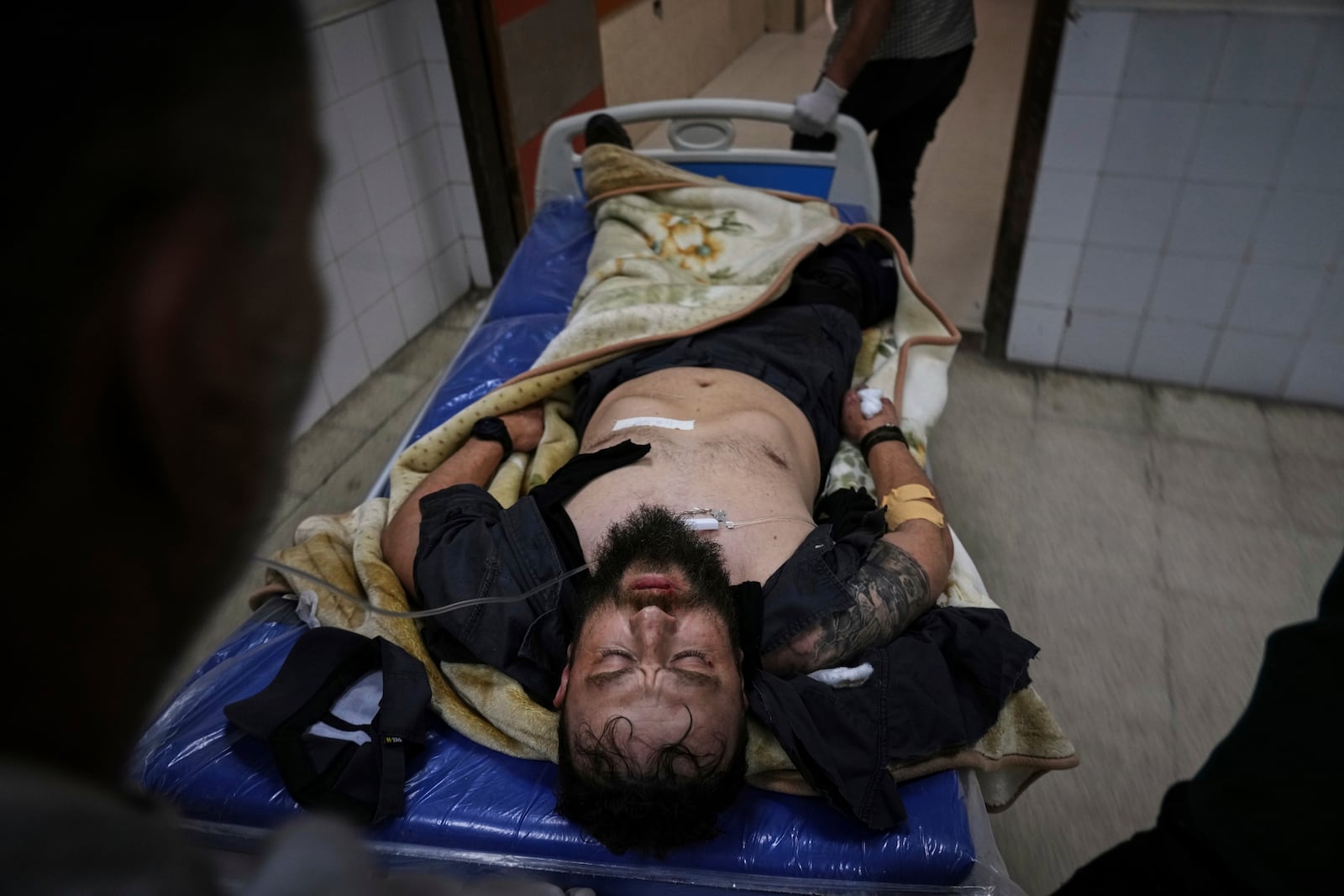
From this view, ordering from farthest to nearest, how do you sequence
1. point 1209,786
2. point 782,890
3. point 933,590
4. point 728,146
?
point 728,146, point 933,590, point 782,890, point 1209,786

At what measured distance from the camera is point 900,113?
236cm

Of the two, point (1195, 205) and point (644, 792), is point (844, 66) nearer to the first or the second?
point (1195, 205)

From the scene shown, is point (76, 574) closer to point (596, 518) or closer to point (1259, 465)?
point (596, 518)

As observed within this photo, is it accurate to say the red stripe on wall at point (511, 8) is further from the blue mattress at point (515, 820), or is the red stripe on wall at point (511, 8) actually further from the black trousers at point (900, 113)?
the blue mattress at point (515, 820)

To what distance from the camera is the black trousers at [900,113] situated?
2.26m

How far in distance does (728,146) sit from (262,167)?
2.27 metres

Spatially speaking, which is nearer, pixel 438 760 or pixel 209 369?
pixel 209 369

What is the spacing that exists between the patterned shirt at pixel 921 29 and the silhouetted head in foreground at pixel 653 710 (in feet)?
5.56

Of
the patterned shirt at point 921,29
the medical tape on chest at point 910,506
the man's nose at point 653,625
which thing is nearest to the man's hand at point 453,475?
the man's nose at point 653,625

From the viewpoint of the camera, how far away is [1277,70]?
1956mm

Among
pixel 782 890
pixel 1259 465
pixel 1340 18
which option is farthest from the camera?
pixel 1259 465

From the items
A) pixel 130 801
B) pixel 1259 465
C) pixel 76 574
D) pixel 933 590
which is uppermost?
pixel 76 574

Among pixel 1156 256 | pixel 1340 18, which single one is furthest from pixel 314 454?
pixel 1340 18

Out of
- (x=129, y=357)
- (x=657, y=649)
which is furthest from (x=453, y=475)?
(x=129, y=357)
